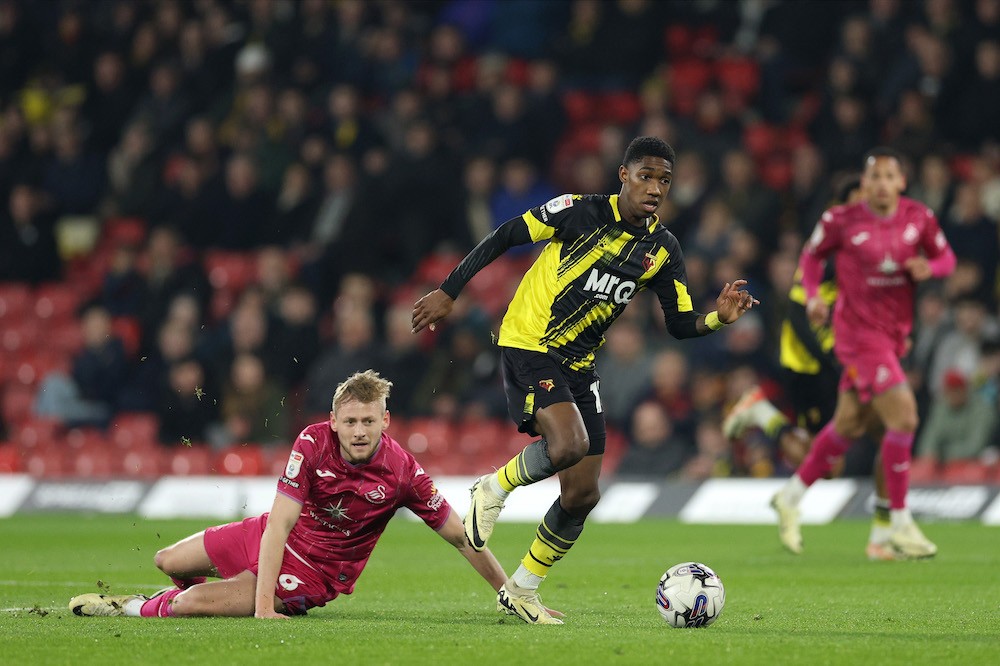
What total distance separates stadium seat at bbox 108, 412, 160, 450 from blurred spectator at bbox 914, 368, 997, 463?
25.1ft

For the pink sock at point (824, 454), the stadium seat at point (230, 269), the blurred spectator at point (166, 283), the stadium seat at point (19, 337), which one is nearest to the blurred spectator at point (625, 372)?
the pink sock at point (824, 454)

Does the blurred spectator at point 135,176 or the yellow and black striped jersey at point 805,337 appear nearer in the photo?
the yellow and black striped jersey at point 805,337

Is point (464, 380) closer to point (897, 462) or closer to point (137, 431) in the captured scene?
point (137, 431)

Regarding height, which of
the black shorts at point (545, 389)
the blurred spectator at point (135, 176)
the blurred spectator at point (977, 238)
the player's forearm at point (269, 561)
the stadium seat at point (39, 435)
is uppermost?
the blurred spectator at point (135, 176)

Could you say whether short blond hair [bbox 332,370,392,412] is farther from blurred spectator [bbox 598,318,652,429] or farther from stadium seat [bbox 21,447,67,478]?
stadium seat [bbox 21,447,67,478]

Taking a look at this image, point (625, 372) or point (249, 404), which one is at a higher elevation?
point (625, 372)

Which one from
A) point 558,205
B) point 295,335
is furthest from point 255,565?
point 295,335

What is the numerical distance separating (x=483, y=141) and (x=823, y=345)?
21.3 ft

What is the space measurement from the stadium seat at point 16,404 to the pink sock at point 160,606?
431 inches

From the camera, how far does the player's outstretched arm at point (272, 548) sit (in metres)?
6.59

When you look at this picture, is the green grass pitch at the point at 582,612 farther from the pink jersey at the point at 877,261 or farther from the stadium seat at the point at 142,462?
the stadium seat at the point at 142,462

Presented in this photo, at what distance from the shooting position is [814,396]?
1199 cm

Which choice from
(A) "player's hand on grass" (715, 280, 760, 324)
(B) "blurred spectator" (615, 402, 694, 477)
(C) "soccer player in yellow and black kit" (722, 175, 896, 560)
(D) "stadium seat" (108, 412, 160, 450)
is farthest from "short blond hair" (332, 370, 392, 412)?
(D) "stadium seat" (108, 412, 160, 450)

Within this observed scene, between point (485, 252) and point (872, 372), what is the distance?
3749mm
